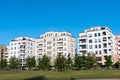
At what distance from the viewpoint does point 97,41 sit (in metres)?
164

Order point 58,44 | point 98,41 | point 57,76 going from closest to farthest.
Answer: point 57,76, point 98,41, point 58,44

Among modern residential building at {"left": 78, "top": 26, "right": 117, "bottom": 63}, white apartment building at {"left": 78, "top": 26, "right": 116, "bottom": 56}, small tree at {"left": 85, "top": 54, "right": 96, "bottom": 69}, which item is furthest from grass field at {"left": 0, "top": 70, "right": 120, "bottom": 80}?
white apartment building at {"left": 78, "top": 26, "right": 116, "bottom": 56}

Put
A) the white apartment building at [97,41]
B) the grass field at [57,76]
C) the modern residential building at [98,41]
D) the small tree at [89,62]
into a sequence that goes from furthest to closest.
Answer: the white apartment building at [97,41]
the modern residential building at [98,41]
the small tree at [89,62]
the grass field at [57,76]

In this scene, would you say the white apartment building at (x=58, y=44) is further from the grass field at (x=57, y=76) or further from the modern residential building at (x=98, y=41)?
the grass field at (x=57, y=76)

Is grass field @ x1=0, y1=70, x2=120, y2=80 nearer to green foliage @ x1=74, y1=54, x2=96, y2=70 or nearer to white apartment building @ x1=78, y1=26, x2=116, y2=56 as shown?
green foliage @ x1=74, y1=54, x2=96, y2=70

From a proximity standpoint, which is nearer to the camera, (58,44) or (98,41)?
(98,41)

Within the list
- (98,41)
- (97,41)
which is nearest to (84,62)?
(98,41)

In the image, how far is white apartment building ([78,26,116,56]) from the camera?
527 feet

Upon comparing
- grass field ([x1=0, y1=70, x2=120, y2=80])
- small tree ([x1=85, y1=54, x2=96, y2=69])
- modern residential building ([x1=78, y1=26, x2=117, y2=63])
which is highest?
modern residential building ([x1=78, y1=26, x2=117, y2=63])

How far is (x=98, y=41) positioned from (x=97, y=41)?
0.73m

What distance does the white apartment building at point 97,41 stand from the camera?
16060cm

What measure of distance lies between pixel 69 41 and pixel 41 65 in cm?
5241

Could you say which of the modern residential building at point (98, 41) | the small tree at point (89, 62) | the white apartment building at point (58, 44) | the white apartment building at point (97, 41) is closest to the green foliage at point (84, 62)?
the small tree at point (89, 62)

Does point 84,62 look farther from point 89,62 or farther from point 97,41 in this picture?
point 97,41
